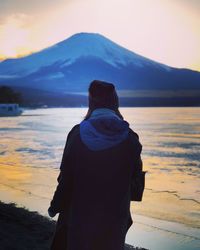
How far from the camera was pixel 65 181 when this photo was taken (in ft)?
8.73

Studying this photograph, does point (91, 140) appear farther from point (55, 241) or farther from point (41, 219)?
point (41, 219)

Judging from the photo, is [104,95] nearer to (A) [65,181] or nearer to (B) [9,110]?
(A) [65,181]

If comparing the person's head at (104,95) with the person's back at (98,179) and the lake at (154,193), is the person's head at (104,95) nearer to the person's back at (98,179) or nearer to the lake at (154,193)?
the person's back at (98,179)

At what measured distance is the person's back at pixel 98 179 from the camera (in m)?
2.60

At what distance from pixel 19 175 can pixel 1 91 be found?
94.6 meters

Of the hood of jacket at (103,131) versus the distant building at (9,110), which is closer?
the hood of jacket at (103,131)

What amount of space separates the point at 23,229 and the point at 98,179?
4127 millimetres

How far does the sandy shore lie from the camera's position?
217 inches

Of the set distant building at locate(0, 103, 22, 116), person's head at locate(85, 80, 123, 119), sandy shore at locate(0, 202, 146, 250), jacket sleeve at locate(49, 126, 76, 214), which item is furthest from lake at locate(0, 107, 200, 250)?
distant building at locate(0, 103, 22, 116)

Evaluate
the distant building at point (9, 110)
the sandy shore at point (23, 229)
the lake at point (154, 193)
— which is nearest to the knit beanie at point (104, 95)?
the lake at point (154, 193)

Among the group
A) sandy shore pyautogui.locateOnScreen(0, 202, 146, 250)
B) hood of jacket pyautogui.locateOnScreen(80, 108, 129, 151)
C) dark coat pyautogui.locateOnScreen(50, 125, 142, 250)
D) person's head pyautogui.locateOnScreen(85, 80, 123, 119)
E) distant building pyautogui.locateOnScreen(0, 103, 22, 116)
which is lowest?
distant building pyautogui.locateOnScreen(0, 103, 22, 116)

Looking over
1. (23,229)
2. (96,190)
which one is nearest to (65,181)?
(96,190)

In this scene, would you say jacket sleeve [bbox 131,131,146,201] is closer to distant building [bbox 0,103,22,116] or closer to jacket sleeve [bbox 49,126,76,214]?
jacket sleeve [bbox 49,126,76,214]

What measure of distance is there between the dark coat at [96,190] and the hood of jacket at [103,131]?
0.10 feet
